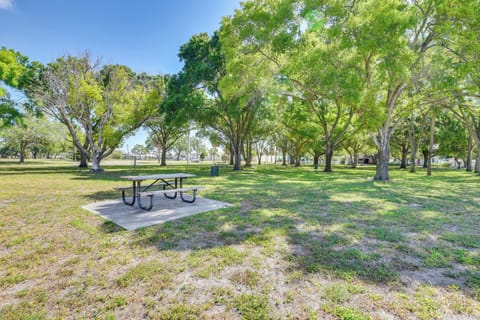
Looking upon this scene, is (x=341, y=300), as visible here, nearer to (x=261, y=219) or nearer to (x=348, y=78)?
(x=261, y=219)

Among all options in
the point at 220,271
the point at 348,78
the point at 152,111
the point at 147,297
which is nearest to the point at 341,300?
the point at 220,271

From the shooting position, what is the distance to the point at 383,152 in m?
12.3

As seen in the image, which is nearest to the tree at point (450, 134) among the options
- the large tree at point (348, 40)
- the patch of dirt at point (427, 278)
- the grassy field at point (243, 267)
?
the large tree at point (348, 40)

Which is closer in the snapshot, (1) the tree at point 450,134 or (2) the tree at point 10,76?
(2) the tree at point 10,76

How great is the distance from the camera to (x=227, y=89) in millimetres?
12539

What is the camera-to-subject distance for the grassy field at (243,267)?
2102mm

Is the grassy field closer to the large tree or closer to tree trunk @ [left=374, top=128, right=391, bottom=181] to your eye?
the large tree

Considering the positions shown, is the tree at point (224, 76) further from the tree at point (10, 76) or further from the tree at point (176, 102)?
the tree at point (10, 76)

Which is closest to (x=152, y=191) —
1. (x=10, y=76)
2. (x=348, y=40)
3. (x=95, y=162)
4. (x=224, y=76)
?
(x=224, y=76)

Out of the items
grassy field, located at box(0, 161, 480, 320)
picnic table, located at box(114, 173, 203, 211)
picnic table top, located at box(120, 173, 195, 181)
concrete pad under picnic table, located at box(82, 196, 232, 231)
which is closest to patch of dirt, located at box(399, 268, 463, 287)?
grassy field, located at box(0, 161, 480, 320)

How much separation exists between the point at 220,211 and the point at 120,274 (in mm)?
2929

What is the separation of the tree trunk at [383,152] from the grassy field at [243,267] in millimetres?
7787

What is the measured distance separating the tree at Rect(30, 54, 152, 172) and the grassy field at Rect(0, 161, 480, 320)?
41.9ft

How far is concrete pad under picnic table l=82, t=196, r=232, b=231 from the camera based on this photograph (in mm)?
4602
